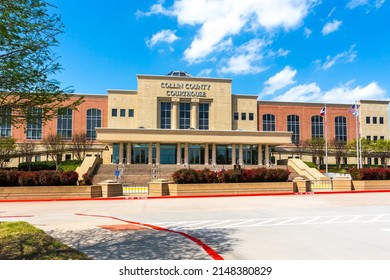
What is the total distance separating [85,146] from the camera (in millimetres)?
57062

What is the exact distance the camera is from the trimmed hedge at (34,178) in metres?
20.7

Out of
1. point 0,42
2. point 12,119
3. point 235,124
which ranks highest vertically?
point 235,124

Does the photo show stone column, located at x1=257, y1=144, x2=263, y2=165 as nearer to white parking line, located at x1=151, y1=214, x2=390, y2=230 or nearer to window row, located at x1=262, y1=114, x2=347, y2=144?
window row, located at x1=262, y1=114, x2=347, y2=144

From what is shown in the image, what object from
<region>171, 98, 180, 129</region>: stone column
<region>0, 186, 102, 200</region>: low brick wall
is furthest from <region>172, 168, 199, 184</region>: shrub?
<region>171, 98, 180, 129</region>: stone column

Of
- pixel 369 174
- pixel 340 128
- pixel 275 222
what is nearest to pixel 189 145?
pixel 369 174

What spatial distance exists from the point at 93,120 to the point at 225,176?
44058 millimetres

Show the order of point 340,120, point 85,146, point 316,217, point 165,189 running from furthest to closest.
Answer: point 340,120 → point 85,146 → point 165,189 → point 316,217

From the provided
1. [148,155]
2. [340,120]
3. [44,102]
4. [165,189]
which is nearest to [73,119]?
[148,155]

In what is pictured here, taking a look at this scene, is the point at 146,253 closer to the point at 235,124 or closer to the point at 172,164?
the point at 172,164

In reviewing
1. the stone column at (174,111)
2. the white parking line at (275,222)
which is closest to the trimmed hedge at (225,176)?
the white parking line at (275,222)

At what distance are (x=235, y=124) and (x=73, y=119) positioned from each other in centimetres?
3040

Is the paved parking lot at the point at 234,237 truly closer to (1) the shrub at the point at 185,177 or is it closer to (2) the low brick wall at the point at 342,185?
(1) the shrub at the point at 185,177

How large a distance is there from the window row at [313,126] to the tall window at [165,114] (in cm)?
1942

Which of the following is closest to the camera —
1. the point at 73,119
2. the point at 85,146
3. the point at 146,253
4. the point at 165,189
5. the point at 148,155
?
the point at 146,253
